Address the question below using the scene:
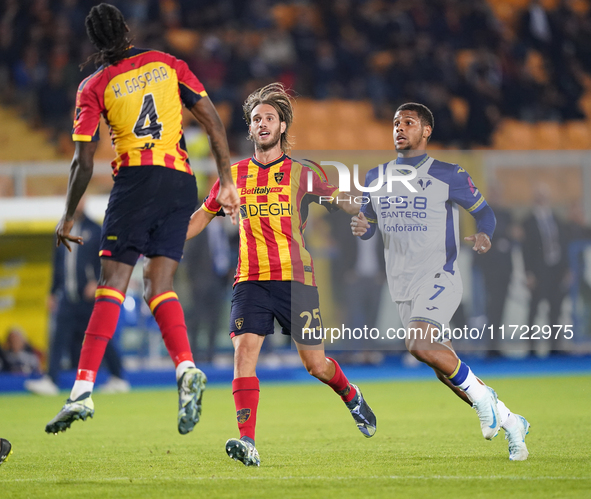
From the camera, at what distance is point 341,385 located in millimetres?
5562

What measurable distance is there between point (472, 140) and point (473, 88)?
1257 mm

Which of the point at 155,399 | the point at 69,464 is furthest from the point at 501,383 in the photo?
the point at 69,464

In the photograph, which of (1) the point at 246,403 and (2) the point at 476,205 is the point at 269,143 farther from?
(1) the point at 246,403

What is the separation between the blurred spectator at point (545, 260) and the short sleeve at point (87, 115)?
8.18 metres

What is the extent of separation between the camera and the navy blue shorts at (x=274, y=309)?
5.13 metres

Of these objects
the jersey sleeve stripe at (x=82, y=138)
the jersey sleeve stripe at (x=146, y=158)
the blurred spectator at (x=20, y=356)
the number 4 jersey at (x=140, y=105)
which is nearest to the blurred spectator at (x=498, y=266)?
the blurred spectator at (x=20, y=356)

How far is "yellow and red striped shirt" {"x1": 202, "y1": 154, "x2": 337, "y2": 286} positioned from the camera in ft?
17.2

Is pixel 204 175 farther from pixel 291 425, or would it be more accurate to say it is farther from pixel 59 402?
pixel 291 425

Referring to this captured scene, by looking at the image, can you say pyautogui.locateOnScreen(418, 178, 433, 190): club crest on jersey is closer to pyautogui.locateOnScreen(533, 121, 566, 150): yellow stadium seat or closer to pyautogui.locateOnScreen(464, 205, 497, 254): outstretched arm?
pyautogui.locateOnScreen(464, 205, 497, 254): outstretched arm

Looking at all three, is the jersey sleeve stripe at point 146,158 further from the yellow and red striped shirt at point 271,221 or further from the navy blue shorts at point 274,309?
the navy blue shorts at point 274,309

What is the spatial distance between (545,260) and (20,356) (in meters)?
7.01

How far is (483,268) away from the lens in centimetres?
1153

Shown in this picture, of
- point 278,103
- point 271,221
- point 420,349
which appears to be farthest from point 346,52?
point 420,349

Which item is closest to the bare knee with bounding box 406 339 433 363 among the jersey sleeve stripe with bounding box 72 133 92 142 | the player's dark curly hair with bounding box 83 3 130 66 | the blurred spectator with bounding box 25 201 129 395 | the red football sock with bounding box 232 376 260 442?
the red football sock with bounding box 232 376 260 442
